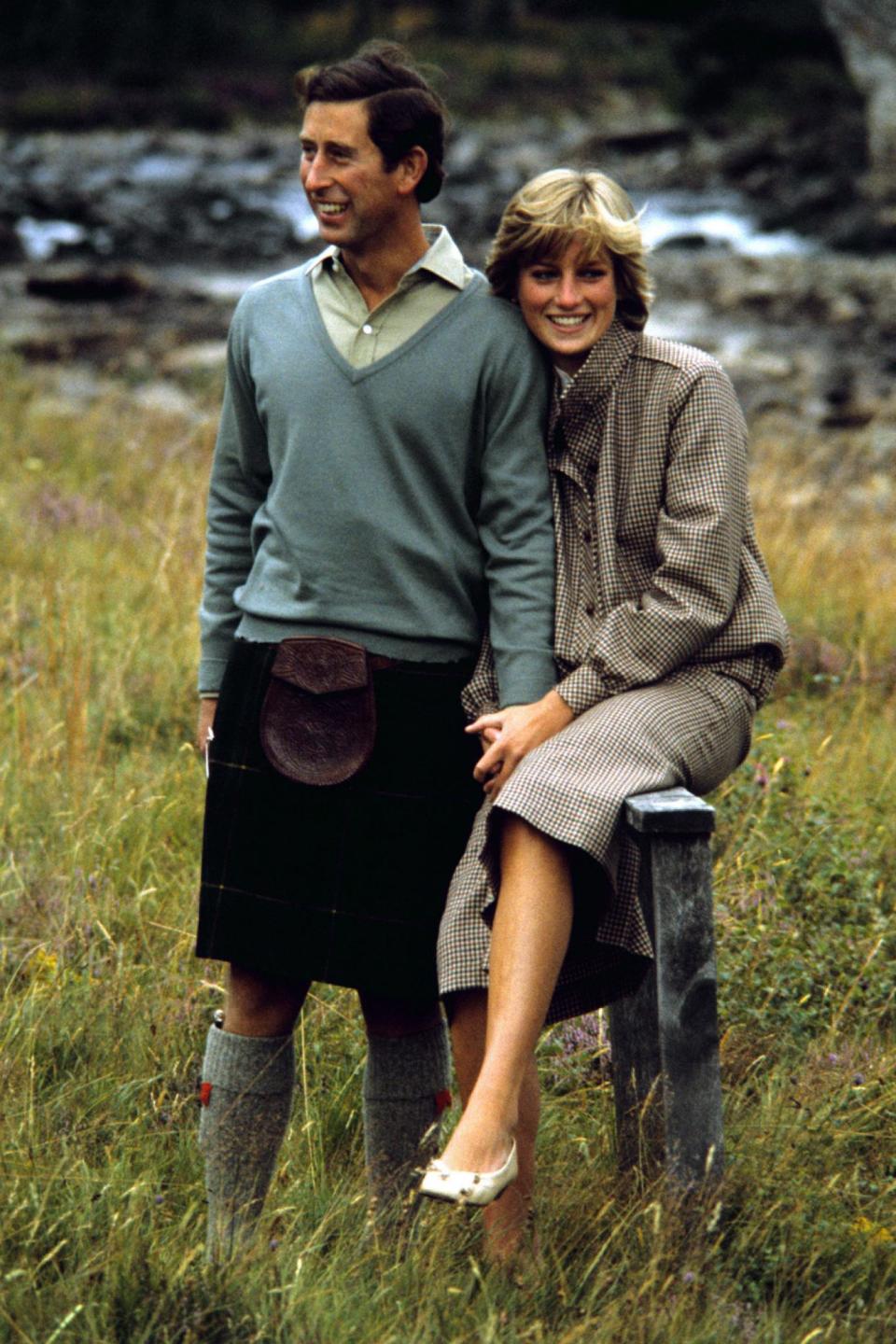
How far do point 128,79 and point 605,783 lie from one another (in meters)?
40.6

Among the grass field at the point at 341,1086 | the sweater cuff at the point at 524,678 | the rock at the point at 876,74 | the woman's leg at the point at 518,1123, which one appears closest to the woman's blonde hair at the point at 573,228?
the sweater cuff at the point at 524,678

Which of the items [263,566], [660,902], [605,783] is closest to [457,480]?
[263,566]

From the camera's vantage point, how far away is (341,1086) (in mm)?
3350

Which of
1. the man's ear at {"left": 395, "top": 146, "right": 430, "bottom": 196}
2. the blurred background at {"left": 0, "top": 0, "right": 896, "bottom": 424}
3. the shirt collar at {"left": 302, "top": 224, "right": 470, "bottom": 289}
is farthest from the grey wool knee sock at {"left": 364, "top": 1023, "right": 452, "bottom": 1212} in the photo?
the blurred background at {"left": 0, "top": 0, "right": 896, "bottom": 424}

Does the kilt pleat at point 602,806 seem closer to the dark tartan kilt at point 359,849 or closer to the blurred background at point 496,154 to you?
the dark tartan kilt at point 359,849

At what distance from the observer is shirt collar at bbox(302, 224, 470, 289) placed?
2.85 metres

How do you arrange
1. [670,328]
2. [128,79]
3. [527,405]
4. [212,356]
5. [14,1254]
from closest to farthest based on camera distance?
1. [14,1254]
2. [527,405]
3. [212,356]
4. [670,328]
5. [128,79]

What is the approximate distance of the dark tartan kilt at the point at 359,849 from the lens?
2861mm

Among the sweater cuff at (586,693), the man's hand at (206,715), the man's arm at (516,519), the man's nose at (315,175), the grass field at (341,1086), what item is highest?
the man's nose at (315,175)

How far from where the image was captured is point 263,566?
292 centimetres

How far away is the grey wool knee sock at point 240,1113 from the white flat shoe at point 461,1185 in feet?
1.88

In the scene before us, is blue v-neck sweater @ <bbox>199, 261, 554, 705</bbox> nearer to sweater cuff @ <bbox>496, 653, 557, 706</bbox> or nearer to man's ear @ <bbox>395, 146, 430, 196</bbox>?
sweater cuff @ <bbox>496, 653, 557, 706</bbox>

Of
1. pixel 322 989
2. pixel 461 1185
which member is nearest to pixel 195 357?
pixel 322 989

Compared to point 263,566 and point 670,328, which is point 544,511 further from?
point 670,328
